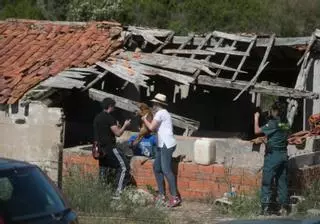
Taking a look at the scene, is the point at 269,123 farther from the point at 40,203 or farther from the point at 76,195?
the point at 40,203

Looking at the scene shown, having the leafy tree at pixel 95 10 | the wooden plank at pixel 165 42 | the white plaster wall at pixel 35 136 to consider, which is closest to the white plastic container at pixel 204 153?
the white plaster wall at pixel 35 136

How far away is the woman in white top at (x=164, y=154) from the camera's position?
37.4 feet

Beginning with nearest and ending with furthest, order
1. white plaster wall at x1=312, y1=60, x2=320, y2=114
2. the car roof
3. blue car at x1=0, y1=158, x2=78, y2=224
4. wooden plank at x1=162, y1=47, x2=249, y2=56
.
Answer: blue car at x1=0, y1=158, x2=78, y2=224, the car roof, wooden plank at x1=162, y1=47, x2=249, y2=56, white plaster wall at x1=312, y1=60, x2=320, y2=114

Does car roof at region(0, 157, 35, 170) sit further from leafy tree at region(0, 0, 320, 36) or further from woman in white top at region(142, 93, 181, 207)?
leafy tree at region(0, 0, 320, 36)

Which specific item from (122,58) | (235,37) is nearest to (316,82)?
(235,37)

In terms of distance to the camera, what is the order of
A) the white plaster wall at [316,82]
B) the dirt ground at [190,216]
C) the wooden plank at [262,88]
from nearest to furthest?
1. the dirt ground at [190,216]
2. the wooden plank at [262,88]
3. the white plaster wall at [316,82]

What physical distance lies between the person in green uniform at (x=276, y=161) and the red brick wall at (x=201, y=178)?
1.79ft

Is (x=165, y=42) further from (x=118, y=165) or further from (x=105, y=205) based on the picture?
(x=105, y=205)

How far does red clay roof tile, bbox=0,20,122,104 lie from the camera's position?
14766 millimetres

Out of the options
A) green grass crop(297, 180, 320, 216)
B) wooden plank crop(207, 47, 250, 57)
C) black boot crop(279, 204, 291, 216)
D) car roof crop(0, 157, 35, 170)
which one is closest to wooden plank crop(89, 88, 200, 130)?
wooden plank crop(207, 47, 250, 57)

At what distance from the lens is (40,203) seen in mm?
6348

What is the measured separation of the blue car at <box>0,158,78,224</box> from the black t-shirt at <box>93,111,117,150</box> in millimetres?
5036

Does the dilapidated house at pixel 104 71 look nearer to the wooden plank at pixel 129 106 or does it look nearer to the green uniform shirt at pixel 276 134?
the wooden plank at pixel 129 106

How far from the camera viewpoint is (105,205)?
10.5 metres
